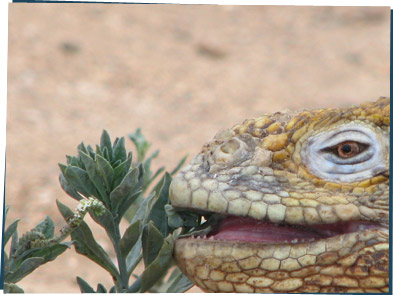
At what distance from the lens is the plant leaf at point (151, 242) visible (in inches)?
123

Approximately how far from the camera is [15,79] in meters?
10.1

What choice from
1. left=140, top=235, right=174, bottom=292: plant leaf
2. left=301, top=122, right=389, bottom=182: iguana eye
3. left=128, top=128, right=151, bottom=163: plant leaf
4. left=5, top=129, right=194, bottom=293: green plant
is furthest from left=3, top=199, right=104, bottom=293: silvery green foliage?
left=128, top=128, right=151, bottom=163: plant leaf

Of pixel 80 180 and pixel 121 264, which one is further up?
pixel 80 180

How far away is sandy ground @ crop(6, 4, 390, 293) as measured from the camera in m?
9.26

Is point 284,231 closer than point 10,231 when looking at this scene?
Yes

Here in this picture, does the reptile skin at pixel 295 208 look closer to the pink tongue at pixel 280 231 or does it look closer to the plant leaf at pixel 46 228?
the pink tongue at pixel 280 231

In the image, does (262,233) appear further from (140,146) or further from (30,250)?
(140,146)

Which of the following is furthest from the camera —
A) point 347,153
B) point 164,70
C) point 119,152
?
point 164,70

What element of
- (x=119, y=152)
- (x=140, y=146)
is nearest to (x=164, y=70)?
(x=140, y=146)

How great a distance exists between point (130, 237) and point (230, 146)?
455 mm

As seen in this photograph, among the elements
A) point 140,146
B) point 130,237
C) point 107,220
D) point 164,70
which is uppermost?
point 164,70

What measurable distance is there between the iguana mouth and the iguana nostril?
24 centimetres

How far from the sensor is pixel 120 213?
3303 mm

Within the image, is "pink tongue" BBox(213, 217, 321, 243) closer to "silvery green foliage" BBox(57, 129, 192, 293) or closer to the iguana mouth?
the iguana mouth
